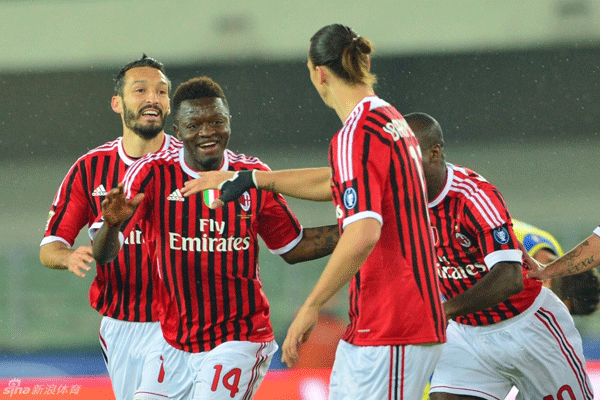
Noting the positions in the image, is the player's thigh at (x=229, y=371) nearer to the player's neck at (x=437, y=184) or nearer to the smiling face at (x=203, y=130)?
the smiling face at (x=203, y=130)

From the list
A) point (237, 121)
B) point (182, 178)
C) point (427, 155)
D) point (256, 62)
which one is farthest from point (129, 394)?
point (256, 62)

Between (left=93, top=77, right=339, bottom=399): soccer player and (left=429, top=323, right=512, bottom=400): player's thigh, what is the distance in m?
0.80

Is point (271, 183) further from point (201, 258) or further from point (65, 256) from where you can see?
point (65, 256)

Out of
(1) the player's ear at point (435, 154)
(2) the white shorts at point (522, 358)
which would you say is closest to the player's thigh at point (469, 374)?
(2) the white shorts at point (522, 358)

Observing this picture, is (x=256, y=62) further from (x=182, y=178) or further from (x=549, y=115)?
(x=182, y=178)

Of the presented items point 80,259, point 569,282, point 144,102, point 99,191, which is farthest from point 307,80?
point 80,259

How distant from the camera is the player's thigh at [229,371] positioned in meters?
3.20

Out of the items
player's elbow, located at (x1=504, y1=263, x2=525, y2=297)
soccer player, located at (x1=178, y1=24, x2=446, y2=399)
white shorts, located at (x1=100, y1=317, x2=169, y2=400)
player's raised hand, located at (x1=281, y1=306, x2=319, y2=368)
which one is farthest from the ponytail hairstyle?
white shorts, located at (x1=100, y1=317, x2=169, y2=400)

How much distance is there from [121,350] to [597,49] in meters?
15.5

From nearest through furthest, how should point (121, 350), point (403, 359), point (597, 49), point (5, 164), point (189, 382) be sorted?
point (403, 359), point (189, 382), point (121, 350), point (5, 164), point (597, 49)

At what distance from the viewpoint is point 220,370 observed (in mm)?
3217

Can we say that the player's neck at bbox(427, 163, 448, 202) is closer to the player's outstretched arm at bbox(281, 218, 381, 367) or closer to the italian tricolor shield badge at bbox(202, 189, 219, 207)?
the italian tricolor shield badge at bbox(202, 189, 219, 207)

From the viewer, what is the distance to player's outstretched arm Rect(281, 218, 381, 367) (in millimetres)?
2400

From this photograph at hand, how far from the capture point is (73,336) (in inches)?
461
